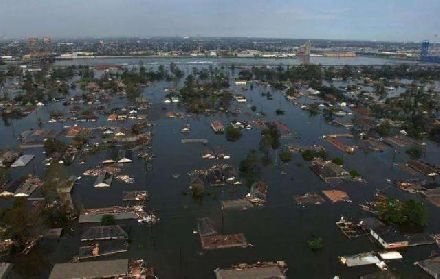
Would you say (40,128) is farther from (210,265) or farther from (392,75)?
(392,75)

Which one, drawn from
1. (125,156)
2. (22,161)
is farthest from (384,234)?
(22,161)

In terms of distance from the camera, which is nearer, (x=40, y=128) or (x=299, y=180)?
(x=299, y=180)

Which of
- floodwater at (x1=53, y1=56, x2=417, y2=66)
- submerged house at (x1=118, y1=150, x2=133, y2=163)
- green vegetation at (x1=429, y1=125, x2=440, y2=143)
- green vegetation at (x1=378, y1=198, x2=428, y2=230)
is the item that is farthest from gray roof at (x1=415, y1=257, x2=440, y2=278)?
floodwater at (x1=53, y1=56, x2=417, y2=66)

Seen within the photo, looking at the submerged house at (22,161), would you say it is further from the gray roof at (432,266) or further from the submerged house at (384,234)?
the gray roof at (432,266)

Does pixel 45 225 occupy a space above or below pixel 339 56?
below

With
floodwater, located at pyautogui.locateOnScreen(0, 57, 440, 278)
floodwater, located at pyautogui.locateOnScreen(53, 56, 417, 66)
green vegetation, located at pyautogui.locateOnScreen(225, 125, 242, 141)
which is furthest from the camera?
floodwater, located at pyautogui.locateOnScreen(53, 56, 417, 66)

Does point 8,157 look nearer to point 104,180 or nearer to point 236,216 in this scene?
point 104,180

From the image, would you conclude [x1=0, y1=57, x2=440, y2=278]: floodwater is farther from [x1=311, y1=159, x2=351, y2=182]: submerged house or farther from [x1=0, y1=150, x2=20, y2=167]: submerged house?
[x1=0, y1=150, x2=20, y2=167]: submerged house

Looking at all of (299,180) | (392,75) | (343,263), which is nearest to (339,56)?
(392,75)
